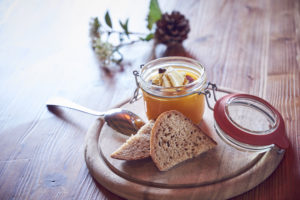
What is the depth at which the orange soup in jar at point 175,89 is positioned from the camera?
1.09 metres

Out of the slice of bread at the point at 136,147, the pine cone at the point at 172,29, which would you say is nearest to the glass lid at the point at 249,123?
the slice of bread at the point at 136,147

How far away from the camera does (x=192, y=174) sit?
987mm

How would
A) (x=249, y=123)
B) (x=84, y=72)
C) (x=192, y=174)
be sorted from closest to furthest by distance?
(x=192, y=174), (x=249, y=123), (x=84, y=72)

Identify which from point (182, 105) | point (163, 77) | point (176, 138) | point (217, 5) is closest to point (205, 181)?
point (176, 138)

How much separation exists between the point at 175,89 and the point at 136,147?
0.26 metres

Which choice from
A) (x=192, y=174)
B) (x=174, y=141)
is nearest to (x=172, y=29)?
(x=174, y=141)

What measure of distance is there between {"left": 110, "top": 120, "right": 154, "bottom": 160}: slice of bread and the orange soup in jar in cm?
11

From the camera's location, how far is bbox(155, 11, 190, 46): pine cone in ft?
5.76

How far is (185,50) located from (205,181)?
3.31 feet

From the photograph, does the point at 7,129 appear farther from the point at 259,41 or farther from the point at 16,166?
the point at 259,41

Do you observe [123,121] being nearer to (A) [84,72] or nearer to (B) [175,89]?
(B) [175,89]

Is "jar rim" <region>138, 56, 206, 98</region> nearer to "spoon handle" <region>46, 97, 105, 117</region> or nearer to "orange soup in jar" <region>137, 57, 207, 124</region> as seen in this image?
"orange soup in jar" <region>137, 57, 207, 124</region>

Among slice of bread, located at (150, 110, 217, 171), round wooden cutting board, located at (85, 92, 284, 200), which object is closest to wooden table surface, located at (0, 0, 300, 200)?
round wooden cutting board, located at (85, 92, 284, 200)

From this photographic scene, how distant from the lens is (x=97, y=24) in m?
1.79
